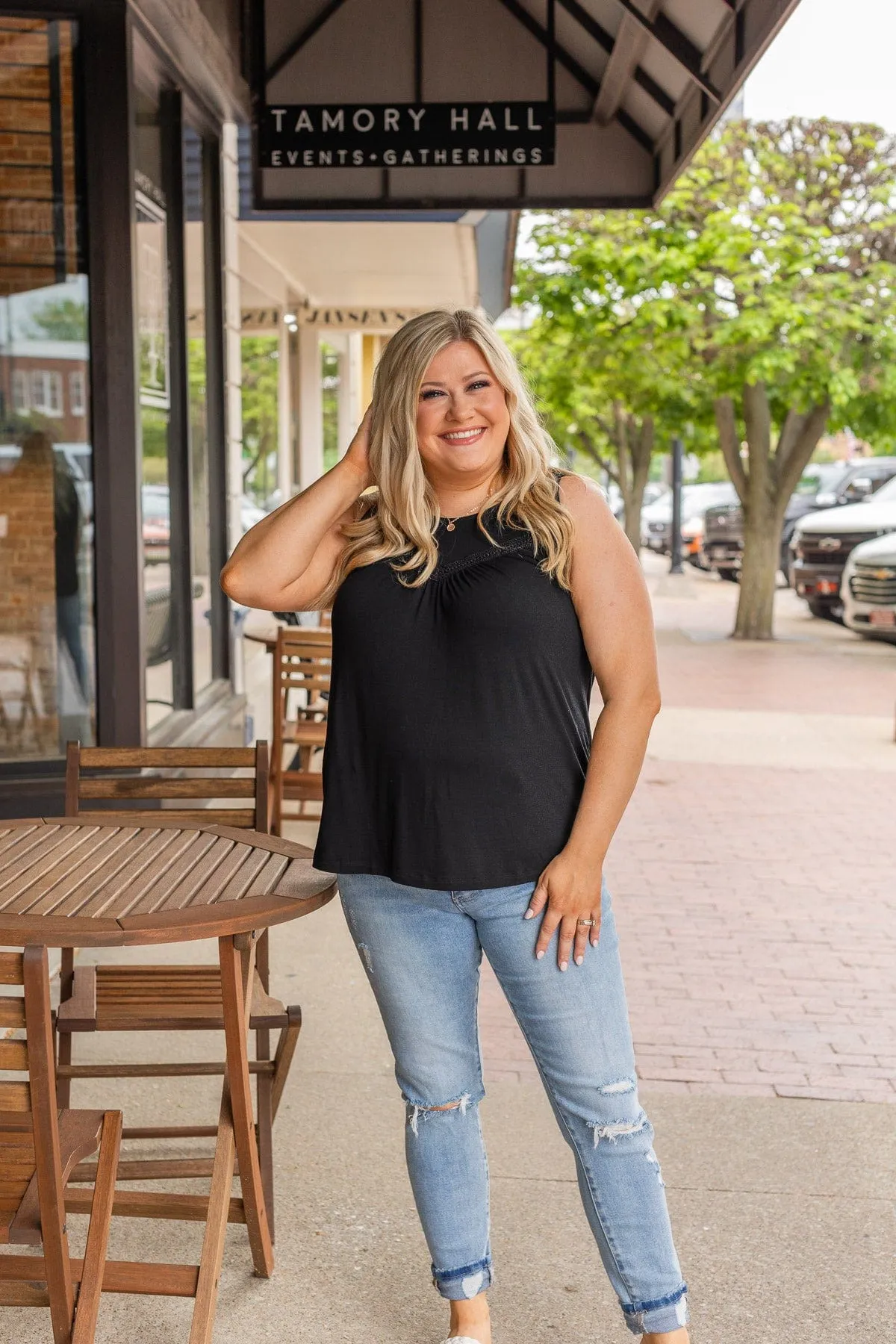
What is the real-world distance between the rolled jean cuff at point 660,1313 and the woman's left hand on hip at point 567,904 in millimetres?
615

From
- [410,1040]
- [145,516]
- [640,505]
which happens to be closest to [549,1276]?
[410,1040]

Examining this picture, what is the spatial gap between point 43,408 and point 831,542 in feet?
46.1

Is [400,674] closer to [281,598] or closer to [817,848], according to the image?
[281,598]

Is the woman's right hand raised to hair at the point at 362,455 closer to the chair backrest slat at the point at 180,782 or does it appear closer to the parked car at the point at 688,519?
the chair backrest slat at the point at 180,782

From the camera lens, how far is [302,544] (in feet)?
9.27

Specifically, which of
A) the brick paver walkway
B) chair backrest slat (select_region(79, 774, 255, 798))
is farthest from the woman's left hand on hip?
the brick paver walkway

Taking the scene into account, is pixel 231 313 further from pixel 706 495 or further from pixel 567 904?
pixel 706 495

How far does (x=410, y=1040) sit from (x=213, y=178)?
6.51 meters

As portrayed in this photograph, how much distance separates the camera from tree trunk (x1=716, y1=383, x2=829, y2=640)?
1630cm

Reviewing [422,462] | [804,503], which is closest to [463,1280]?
[422,462]

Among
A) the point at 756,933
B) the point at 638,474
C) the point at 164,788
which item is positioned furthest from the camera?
the point at 638,474

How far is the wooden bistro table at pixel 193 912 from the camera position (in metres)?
2.65

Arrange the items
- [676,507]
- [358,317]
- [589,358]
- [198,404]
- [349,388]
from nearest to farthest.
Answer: [198,404]
[358,317]
[589,358]
[349,388]
[676,507]

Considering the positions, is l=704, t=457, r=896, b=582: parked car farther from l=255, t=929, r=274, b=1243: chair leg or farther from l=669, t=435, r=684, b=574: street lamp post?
l=255, t=929, r=274, b=1243: chair leg
